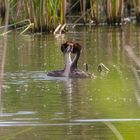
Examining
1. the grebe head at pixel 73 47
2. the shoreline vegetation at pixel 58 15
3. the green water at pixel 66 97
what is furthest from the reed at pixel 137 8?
the grebe head at pixel 73 47

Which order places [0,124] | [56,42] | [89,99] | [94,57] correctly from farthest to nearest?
[56,42]
[94,57]
[89,99]
[0,124]

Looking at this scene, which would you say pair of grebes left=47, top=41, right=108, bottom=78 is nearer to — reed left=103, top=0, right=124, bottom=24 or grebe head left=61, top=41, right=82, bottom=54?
grebe head left=61, top=41, right=82, bottom=54

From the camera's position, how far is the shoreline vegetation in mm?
16859

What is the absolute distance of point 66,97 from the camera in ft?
27.2

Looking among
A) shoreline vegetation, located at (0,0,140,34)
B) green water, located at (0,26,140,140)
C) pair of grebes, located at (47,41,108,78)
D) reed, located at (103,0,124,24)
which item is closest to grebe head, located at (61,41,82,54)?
pair of grebes, located at (47,41,108,78)

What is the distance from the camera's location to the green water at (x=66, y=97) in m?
5.93

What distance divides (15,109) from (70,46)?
136 inches

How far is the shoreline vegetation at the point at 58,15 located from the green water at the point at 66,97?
1.74 metres

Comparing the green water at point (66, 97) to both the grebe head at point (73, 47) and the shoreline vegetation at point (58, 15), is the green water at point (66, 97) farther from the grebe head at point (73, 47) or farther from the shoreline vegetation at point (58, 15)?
the shoreline vegetation at point (58, 15)

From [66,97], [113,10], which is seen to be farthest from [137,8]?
[66,97]

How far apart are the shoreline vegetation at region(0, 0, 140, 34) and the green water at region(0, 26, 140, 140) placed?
1735mm

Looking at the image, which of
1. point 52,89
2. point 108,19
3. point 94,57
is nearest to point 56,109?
point 52,89

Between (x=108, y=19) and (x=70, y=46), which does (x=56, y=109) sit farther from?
(x=108, y=19)

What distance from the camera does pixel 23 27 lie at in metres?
17.6
